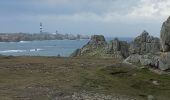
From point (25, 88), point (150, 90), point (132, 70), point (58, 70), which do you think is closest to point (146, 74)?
point (132, 70)

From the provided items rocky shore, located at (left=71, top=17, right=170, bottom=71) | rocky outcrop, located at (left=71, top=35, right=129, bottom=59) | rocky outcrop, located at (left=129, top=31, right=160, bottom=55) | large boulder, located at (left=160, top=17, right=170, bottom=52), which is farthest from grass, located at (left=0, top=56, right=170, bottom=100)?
rocky outcrop, located at (left=129, top=31, right=160, bottom=55)

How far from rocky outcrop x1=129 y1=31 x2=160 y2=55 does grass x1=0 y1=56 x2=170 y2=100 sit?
A: 70.2ft

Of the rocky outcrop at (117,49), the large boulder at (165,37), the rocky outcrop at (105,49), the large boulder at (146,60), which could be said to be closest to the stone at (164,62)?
the large boulder at (146,60)

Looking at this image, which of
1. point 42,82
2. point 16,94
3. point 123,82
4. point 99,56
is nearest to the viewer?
point 16,94

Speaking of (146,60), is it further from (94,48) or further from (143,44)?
(94,48)

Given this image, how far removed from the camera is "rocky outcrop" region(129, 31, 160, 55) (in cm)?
6419

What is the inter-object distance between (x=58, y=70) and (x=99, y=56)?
22961 mm

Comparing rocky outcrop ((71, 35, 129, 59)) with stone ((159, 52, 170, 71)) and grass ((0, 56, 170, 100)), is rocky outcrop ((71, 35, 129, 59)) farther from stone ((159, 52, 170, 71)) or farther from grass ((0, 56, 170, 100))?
A: stone ((159, 52, 170, 71))

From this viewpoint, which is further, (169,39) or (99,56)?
(99,56)

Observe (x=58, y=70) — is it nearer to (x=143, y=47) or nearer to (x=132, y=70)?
(x=132, y=70)

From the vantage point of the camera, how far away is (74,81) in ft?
115

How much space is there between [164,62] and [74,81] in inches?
365

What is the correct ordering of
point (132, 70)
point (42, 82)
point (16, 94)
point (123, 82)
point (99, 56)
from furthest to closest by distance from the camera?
point (99, 56), point (132, 70), point (123, 82), point (42, 82), point (16, 94)

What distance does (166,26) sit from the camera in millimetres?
42656
